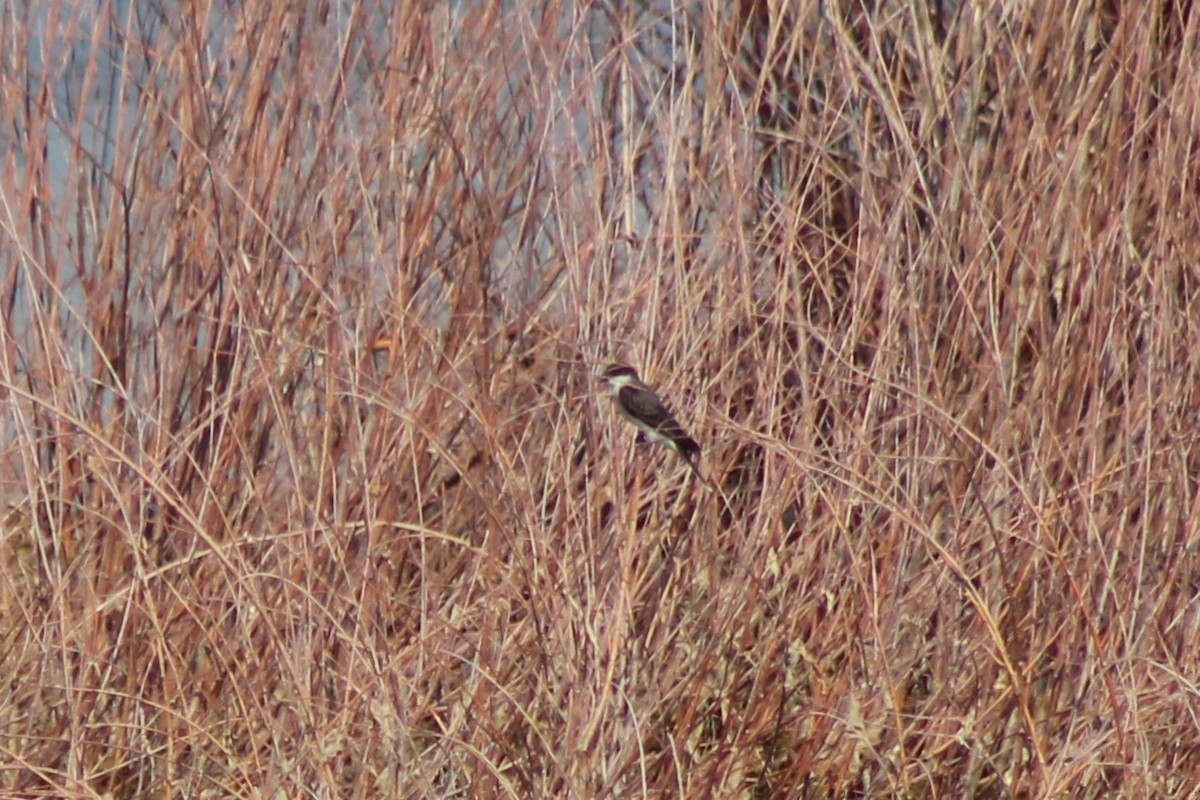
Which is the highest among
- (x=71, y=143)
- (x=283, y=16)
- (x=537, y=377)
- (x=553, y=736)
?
(x=283, y=16)

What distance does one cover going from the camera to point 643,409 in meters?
2.51

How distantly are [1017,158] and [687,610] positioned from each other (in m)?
0.81

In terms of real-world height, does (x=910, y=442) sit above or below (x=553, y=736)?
above

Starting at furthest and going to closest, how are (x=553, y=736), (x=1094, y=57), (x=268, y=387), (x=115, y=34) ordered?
(x=1094, y=57), (x=115, y=34), (x=268, y=387), (x=553, y=736)

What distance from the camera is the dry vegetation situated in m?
2.47

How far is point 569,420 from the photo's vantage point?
8.23ft

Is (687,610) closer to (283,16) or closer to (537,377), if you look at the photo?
(537,377)

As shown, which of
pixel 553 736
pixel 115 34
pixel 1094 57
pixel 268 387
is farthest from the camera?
pixel 1094 57

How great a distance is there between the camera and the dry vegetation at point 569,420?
8.11 feet

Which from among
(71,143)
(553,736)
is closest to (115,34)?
(71,143)

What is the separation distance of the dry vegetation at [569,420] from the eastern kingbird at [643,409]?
3 centimetres

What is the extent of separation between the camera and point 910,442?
2656 millimetres

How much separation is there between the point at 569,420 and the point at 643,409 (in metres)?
0.09

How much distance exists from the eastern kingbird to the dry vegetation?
3 cm
